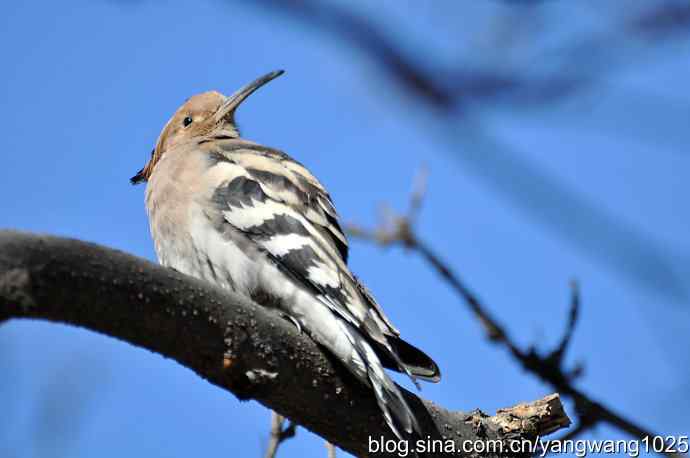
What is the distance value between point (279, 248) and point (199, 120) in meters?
1.97

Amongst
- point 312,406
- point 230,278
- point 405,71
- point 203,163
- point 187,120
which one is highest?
point 187,120

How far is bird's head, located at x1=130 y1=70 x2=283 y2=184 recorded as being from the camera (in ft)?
17.1

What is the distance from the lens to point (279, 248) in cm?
351

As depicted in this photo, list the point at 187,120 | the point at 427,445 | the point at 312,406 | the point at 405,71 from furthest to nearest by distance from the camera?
the point at 187,120 < the point at 427,445 < the point at 312,406 < the point at 405,71

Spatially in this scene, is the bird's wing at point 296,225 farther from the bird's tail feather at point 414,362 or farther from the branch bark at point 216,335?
the branch bark at point 216,335

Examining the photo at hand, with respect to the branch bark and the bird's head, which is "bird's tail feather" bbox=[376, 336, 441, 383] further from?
the bird's head

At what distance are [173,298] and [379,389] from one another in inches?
30.6

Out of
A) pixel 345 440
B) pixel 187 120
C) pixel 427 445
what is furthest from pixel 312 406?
pixel 187 120

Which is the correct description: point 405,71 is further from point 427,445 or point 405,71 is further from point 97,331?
point 427,445

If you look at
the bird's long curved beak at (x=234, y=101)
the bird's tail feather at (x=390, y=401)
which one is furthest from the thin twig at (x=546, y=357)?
the bird's long curved beak at (x=234, y=101)

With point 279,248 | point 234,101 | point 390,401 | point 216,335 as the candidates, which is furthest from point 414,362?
point 234,101

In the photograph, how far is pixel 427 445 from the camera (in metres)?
3.04

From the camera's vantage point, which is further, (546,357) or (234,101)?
(234,101)

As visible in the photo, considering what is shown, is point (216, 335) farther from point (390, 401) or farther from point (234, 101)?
point (234, 101)
